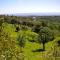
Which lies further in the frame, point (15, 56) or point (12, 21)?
point (12, 21)

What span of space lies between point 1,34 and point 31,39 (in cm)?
6157

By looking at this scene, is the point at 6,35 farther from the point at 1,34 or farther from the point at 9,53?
the point at 9,53

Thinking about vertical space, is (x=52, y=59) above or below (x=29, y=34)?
above

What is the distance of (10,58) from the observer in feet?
20.7

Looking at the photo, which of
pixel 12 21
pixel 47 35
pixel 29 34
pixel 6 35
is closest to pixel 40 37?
pixel 47 35

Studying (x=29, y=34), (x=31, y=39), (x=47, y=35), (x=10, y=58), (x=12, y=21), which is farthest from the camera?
(x=12, y=21)

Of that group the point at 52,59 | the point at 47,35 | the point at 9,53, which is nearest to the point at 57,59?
the point at 52,59

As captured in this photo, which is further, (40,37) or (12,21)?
(12,21)

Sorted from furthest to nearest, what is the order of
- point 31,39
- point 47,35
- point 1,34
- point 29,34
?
point 29,34, point 31,39, point 47,35, point 1,34

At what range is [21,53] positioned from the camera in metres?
6.55

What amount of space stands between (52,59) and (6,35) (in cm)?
204

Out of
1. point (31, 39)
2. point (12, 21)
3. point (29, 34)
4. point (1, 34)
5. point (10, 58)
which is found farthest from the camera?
point (12, 21)

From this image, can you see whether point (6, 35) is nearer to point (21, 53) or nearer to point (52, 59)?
point (21, 53)

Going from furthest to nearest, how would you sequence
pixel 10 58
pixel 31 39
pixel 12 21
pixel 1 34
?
pixel 12 21 → pixel 31 39 → pixel 1 34 → pixel 10 58
